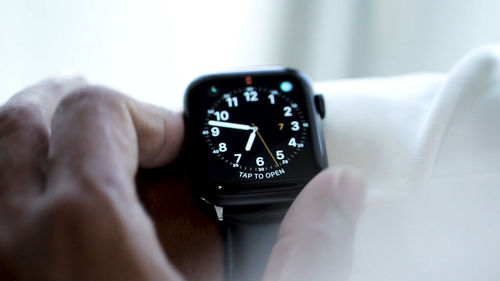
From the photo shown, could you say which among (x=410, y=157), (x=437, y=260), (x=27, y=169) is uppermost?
(x=27, y=169)

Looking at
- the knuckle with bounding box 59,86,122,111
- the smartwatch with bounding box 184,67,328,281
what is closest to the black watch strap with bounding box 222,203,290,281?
the smartwatch with bounding box 184,67,328,281

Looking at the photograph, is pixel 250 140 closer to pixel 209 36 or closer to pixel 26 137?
pixel 26 137

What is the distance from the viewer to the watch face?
730 mm

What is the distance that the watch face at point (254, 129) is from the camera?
730 millimetres

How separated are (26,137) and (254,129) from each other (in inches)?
9.9

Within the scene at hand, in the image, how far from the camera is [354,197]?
1.98 ft

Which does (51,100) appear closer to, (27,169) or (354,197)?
(27,169)

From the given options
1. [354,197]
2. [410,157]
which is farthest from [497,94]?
[354,197]

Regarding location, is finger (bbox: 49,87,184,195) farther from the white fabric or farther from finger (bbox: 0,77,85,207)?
the white fabric

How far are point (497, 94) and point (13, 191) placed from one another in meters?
0.55

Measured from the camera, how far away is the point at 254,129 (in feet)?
2.44

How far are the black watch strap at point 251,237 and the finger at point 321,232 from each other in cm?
12

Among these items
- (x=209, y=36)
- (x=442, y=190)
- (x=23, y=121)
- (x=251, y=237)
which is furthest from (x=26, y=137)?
(x=209, y=36)

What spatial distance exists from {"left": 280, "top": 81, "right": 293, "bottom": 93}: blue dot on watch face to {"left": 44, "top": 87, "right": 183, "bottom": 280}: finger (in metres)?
0.22
